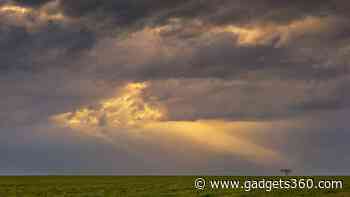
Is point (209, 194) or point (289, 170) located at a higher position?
point (289, 170)

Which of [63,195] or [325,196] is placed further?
[63,195]

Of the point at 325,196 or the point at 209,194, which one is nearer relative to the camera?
the point at 325,196

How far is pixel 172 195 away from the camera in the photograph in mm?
Result: 53094

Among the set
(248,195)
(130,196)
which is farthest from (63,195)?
(248,195)

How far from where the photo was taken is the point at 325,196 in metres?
50.5

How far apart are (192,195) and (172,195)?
2079mm

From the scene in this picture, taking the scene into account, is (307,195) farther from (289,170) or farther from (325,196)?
(289,170)

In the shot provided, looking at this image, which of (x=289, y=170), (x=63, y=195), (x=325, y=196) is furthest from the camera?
(x=289, y=170)

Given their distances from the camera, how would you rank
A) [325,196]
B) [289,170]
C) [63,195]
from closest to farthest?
[325,196] < [63,195] < [289,170]

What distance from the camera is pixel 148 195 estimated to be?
52.8m

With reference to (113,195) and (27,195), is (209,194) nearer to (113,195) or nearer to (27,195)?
(113,195)

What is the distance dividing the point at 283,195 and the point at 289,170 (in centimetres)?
8302

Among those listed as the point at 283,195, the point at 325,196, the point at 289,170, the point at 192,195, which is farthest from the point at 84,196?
the point at 289,170

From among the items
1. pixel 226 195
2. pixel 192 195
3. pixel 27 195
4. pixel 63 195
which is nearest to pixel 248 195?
pixel 226 195
